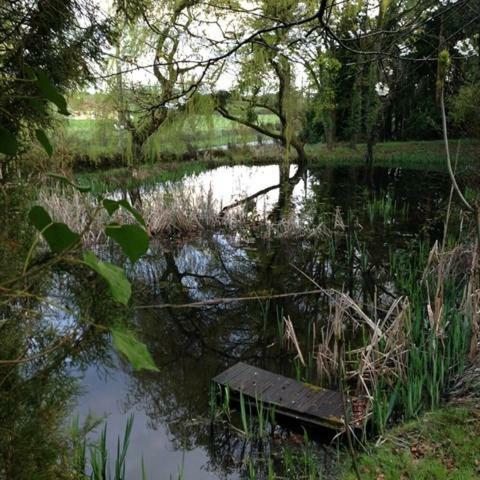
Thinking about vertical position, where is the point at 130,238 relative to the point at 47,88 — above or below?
below

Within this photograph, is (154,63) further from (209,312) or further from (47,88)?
(47,88)

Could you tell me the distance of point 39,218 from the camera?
0.61 meters

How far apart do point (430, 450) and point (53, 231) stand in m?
3.00

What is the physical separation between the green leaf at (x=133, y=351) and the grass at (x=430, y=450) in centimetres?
260

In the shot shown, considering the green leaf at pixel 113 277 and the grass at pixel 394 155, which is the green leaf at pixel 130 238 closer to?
the green leaf at pixel 113 277

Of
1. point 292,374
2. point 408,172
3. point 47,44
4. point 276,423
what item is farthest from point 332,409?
point 408,172

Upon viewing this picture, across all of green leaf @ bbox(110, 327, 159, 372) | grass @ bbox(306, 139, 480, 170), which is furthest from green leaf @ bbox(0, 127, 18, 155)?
grass @ bbox(306, 139, 480, 170)

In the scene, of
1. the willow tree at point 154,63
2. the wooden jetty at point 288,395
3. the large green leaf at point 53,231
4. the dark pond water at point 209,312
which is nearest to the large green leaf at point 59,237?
the large green leaf at point 53,231

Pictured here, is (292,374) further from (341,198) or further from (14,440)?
(341,198)

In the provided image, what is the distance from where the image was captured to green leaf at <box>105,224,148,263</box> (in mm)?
574

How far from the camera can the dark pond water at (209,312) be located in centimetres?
332

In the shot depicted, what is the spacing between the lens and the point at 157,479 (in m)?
3.23

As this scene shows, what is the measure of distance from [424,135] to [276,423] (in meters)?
22.4

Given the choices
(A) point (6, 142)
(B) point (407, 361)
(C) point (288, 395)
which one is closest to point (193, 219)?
(C) point (288, 395)
